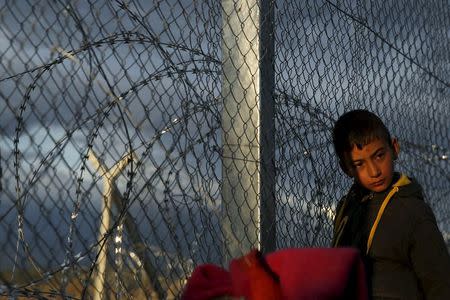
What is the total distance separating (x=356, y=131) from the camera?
9.35 feet

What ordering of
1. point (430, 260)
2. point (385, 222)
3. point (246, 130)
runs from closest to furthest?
1. point (430, 260)
2. point (385, 222)
3. point (246, 130)

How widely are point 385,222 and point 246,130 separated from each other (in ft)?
3.18

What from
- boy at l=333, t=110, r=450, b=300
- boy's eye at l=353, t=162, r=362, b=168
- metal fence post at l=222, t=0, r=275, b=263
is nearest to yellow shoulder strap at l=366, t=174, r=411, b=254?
boy at l=333, t=110, r=450, b=300

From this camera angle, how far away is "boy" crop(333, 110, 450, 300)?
8.61 feet

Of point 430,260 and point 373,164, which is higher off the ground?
point 373,164

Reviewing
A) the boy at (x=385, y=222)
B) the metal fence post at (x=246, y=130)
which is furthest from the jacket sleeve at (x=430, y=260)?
the metal fence post at (x=246, y=130)

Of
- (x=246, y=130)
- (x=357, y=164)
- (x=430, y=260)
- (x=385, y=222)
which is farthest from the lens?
(x=246, y=130)

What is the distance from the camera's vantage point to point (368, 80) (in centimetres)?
472

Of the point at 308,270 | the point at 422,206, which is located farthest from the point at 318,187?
the point at 308,270

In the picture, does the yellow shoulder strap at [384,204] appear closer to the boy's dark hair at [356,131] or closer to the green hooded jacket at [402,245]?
the green hooded jacket at [402,245]

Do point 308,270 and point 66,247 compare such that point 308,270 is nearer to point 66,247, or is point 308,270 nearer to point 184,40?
point 66,247

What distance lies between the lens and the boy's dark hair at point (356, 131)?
9.31 feet

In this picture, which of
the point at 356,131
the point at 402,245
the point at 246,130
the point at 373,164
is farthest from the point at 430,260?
the point at 246,130

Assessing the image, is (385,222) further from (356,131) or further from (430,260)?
(356,131)
